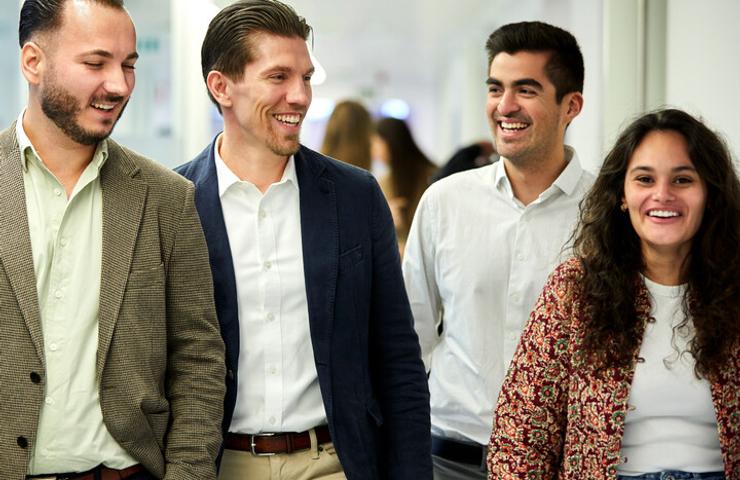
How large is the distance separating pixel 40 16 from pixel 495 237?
1449mm

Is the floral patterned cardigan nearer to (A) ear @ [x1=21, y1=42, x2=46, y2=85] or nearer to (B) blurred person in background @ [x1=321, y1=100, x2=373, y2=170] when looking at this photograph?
(A) ear @ [x1=21, y1=42, x2=46, y2=85]

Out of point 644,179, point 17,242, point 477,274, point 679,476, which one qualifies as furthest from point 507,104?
point 17,242

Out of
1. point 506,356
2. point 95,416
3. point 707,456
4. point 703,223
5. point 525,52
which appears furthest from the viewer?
point 525,52

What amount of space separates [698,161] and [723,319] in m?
0.38

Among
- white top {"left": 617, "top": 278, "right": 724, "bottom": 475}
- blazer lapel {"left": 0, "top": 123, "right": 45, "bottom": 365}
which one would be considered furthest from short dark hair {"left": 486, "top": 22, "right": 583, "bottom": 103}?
blazer lapel {"left": 0, "top": 123, "right": 45, "bottom": 365}

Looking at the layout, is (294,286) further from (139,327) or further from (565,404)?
(565,404)

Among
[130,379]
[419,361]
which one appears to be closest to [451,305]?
[419,361]

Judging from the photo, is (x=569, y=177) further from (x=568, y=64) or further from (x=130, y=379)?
(x=130, y=379)

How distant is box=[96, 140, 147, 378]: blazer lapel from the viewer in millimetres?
2082

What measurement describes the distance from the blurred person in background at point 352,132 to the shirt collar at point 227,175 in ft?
8.56

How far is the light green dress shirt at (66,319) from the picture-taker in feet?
6.64

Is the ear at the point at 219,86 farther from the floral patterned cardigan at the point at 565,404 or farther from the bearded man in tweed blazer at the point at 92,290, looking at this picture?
the floral patterned cardigan at the point at 565,404

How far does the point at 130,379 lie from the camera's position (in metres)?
2.11

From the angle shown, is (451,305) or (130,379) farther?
(451,305)
